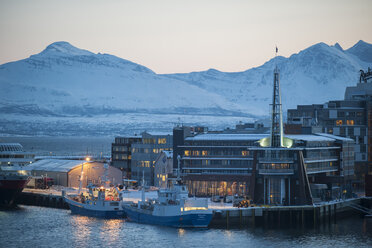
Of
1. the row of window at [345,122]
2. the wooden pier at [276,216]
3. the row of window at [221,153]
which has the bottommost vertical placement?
the wooden pier at [276,216]

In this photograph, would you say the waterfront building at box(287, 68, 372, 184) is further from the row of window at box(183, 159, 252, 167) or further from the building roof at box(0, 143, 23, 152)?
the building roof at box(0, 143, 23, 152)

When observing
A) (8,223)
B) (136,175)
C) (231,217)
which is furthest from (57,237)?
(136,175)

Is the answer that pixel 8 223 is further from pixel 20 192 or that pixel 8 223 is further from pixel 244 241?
pixel 244 241

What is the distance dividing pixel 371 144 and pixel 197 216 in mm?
66000

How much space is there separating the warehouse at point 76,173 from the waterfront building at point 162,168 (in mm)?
10297

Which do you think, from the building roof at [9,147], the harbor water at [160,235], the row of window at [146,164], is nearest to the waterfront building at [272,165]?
the harbor water at [160,235]

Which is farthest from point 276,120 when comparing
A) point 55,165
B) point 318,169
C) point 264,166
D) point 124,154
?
point 55,165

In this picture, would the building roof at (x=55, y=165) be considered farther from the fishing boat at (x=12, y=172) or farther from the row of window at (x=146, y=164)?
the row of window at (x=146, y=164)

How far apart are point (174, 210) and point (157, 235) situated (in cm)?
773

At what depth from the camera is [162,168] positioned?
149250 mm

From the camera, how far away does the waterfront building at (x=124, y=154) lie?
553 feet

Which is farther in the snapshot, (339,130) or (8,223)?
(339,130)

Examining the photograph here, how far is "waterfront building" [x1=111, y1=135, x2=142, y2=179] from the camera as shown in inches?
6634

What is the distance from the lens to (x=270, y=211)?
362 feet
